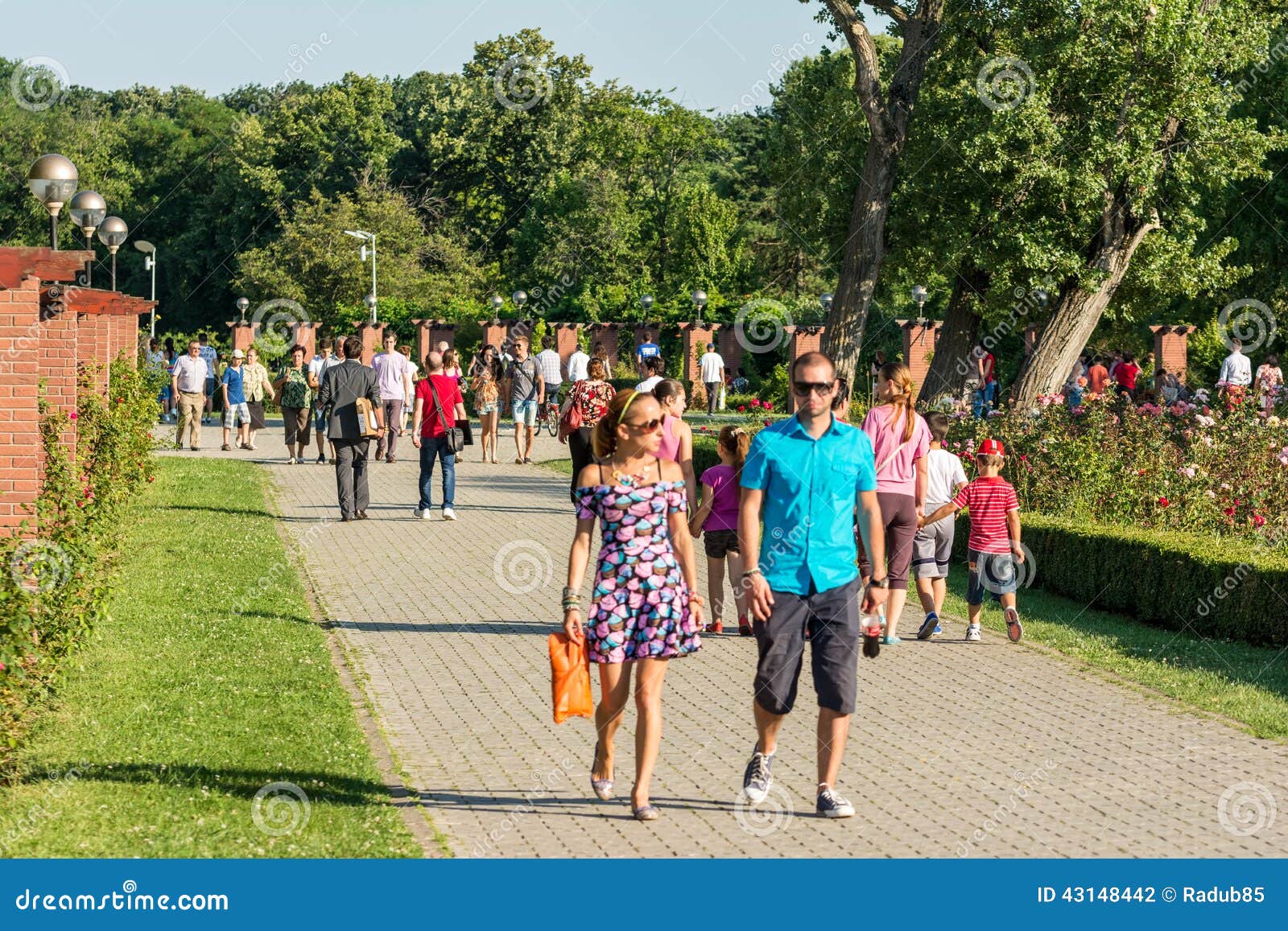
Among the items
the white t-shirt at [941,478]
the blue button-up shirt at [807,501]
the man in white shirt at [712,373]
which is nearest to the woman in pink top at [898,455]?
the white t-shirt at [941,478]

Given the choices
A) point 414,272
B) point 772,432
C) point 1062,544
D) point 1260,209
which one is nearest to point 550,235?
point 414,272

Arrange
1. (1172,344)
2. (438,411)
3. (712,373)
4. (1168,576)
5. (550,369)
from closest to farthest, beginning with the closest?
(1168,576) < (438,411) < (550,369) < (712,373) < (1172,344)

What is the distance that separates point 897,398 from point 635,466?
3768 millimetres

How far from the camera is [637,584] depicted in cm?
604

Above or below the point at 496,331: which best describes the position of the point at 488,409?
below

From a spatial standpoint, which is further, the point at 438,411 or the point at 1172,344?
the point at 1172,344

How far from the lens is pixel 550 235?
57.4 meters

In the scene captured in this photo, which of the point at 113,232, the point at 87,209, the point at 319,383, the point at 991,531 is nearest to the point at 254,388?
the point at 113,232

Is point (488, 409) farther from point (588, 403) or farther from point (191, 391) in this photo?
point (588, 403)

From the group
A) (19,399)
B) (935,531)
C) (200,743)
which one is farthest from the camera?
(935,531)

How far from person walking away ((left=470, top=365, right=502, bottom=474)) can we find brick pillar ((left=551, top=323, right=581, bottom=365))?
16982 millimetres

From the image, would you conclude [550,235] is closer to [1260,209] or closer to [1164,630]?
[1260,209]

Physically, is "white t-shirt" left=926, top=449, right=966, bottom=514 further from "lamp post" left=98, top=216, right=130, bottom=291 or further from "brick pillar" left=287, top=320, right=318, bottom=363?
"brick pillar" left=287, top=320, right=318, bottom=363

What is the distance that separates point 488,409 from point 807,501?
18.0 m
